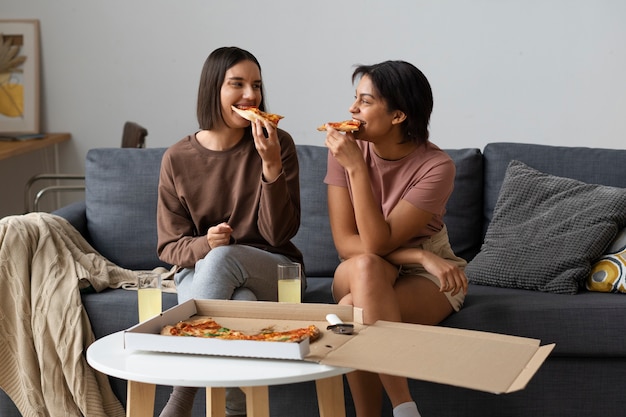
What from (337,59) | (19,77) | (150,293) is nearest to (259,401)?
(150,293)

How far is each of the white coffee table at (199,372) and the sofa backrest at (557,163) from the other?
148 centimetres

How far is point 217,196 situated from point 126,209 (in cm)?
63

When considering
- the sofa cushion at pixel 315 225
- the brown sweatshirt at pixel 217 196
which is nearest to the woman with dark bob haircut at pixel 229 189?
the brown sweatshirt at pixel 217 196

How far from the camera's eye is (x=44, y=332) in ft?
8.52

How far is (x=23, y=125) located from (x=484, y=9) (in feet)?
7.50

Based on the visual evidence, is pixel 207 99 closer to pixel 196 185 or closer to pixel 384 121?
pixel 196 185

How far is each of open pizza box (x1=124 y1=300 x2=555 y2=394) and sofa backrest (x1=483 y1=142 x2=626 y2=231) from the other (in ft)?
4.14

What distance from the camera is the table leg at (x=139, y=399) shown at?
1.84 metres

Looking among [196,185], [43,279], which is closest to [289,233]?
[196,185]

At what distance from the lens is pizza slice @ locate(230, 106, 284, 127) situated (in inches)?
96.3

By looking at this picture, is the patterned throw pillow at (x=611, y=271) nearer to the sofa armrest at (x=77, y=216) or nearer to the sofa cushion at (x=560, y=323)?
the sofa cushion at (x=560, y=323)

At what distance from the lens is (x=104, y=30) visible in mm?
4410

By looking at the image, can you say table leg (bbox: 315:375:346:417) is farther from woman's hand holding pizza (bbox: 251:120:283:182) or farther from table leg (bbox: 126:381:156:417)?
woman's hand holding pizza (bbox: 251:120:283:182)

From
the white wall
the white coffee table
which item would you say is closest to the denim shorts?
the white coffee table
